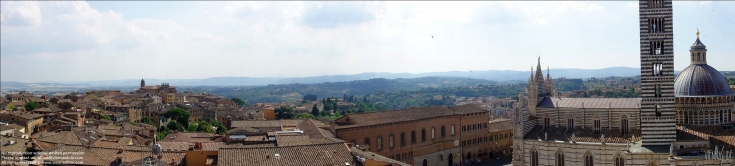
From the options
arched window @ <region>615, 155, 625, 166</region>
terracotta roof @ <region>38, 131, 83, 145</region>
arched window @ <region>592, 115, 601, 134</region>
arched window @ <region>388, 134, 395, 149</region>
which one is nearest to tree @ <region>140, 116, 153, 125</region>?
terracotta roof @ <region>38, 131, 83, 145</region>

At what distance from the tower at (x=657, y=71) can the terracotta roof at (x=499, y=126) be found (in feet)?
107

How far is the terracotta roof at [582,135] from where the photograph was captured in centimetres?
4359

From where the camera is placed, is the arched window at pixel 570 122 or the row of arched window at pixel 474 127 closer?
the arched window at pixel 570 122

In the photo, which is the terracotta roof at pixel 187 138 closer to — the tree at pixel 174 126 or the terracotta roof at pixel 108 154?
the terracotta roof at pixel 108 154

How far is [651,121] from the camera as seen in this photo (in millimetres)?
39594

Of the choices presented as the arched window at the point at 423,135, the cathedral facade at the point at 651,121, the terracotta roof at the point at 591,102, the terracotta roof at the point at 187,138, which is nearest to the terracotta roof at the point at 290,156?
the terracotta roof at the point at 187,138

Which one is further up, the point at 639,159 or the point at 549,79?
the point at 549,79

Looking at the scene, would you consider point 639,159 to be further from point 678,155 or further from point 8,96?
point 8,96

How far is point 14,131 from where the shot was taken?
148 ft

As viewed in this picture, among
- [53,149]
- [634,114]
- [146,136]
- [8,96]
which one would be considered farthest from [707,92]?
[8,96]

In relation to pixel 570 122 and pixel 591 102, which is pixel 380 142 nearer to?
pixel 570 122

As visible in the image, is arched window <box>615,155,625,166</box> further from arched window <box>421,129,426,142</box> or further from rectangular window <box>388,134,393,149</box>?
arched window <box>421,129,426,142</box>

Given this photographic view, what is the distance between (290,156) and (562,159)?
21.0 meters

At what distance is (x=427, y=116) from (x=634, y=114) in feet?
69.9
